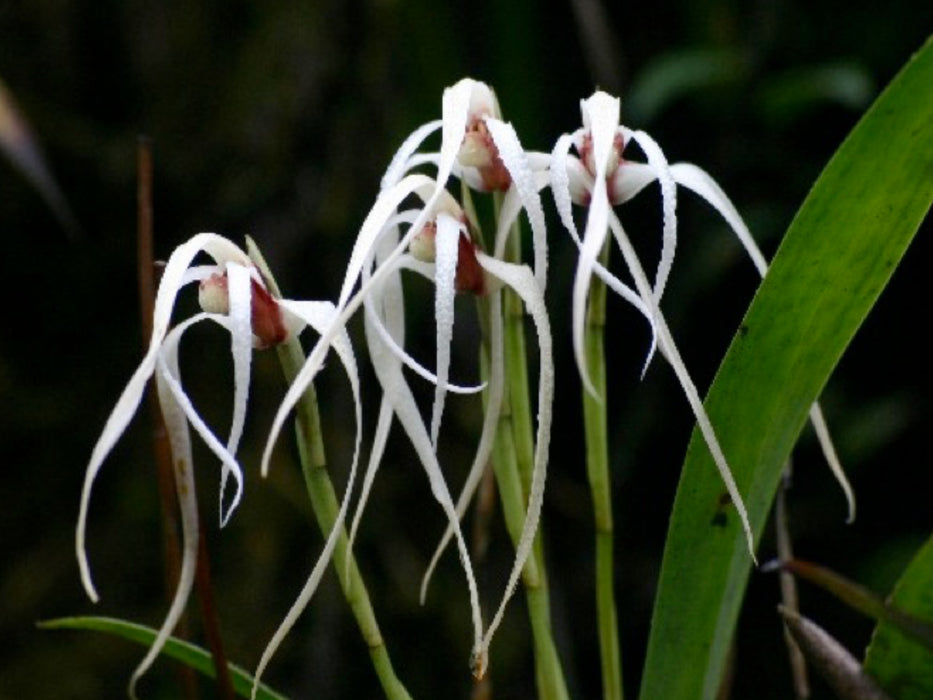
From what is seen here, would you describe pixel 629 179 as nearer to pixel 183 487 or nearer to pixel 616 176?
pixel 616 176

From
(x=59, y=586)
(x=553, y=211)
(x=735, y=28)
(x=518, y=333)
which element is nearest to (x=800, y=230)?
(x=518, y=333)

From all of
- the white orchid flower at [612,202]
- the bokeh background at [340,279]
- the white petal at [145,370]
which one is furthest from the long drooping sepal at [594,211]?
the bokeh background at [340,279]

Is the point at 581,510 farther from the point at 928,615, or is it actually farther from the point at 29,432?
the point at 928,615

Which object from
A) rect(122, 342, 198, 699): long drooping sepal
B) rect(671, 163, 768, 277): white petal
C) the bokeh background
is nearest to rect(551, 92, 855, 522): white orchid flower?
rect(671, 163, 768, 277): white petal

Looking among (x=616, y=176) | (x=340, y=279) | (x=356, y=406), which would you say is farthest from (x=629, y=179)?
(x=340, y=279)

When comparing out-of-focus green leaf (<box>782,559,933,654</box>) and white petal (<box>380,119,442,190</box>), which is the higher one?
white petal (<box>380,119,442,190</box>)

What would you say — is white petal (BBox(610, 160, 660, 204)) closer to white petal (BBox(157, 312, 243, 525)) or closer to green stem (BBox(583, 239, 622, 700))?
green stem (BBox(583, 239, 622, 700))

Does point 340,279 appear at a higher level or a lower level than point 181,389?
higher

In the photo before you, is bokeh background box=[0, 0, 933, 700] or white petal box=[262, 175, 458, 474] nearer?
white petal box=[262, 175, 458, 474]
